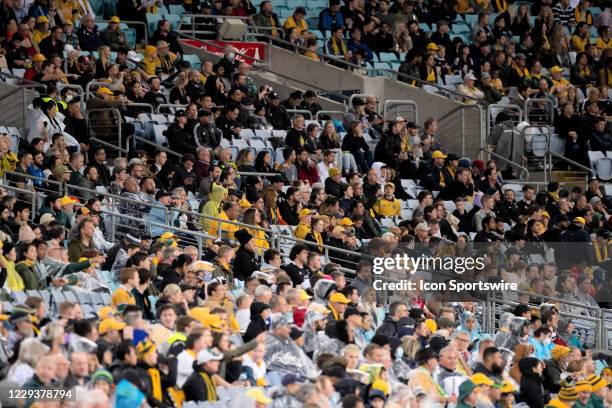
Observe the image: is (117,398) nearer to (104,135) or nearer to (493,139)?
(104,135)

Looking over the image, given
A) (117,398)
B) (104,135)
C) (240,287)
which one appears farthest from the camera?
(104,135)

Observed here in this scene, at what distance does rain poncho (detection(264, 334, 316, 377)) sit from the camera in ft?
44.6

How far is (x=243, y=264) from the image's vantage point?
16734 mm

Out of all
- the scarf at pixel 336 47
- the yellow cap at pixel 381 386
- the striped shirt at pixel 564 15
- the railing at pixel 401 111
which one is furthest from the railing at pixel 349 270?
the striped shirt at pixel 564 15

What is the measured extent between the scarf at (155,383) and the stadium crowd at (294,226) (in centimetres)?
2

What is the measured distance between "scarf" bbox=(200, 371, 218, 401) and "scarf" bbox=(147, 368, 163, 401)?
1.29 feet

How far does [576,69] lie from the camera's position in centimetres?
2589

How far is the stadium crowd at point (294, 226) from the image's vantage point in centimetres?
1281

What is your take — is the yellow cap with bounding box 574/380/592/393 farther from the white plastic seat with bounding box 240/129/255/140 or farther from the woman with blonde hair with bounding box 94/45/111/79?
the woman with blonde hair with bounding box 94/45/111/79

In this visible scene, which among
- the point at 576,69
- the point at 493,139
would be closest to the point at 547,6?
the point at 576,69

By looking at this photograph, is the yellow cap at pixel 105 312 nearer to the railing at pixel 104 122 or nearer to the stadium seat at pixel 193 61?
the railing at pixel 104 122

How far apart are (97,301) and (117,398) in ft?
9.12

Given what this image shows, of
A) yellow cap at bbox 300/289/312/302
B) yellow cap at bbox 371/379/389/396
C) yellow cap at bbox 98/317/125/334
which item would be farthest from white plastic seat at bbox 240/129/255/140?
yellow cap at bbox 98/317/125/334

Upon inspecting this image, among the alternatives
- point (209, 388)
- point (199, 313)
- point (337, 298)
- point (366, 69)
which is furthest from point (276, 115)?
point (209, 388)
